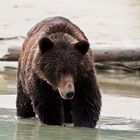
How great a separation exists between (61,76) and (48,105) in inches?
28.1

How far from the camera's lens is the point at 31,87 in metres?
9.74

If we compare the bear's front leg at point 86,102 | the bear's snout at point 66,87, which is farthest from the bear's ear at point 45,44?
the bear's front leg at point 86,102

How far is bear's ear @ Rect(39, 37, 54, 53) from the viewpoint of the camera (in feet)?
30.1

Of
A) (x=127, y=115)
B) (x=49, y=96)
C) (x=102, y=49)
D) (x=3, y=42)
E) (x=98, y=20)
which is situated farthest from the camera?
(x=98, y=20)

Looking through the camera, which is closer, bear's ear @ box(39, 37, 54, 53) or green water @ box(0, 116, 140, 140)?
green water @ box(0, 116, 140, 140)

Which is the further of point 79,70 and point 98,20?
point 98,20

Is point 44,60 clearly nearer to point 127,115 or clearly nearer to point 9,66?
point 127,115

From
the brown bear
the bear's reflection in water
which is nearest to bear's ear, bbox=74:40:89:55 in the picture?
the brown bear

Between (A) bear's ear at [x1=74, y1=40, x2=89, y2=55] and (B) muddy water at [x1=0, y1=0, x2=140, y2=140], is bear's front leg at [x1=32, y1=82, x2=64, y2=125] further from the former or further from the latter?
(A) bear's ear at [x1=74, y1=40, x2=89, y2=55]

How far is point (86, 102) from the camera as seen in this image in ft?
31.4

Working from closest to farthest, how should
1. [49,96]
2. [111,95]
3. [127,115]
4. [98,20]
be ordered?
[49,96], [127,115], [111,95], [98,20]

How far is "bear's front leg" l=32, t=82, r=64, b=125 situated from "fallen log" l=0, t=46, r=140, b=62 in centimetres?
468

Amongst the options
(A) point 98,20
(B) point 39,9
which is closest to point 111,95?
(A) point 98,20

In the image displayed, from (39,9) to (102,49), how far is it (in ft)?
18.1
